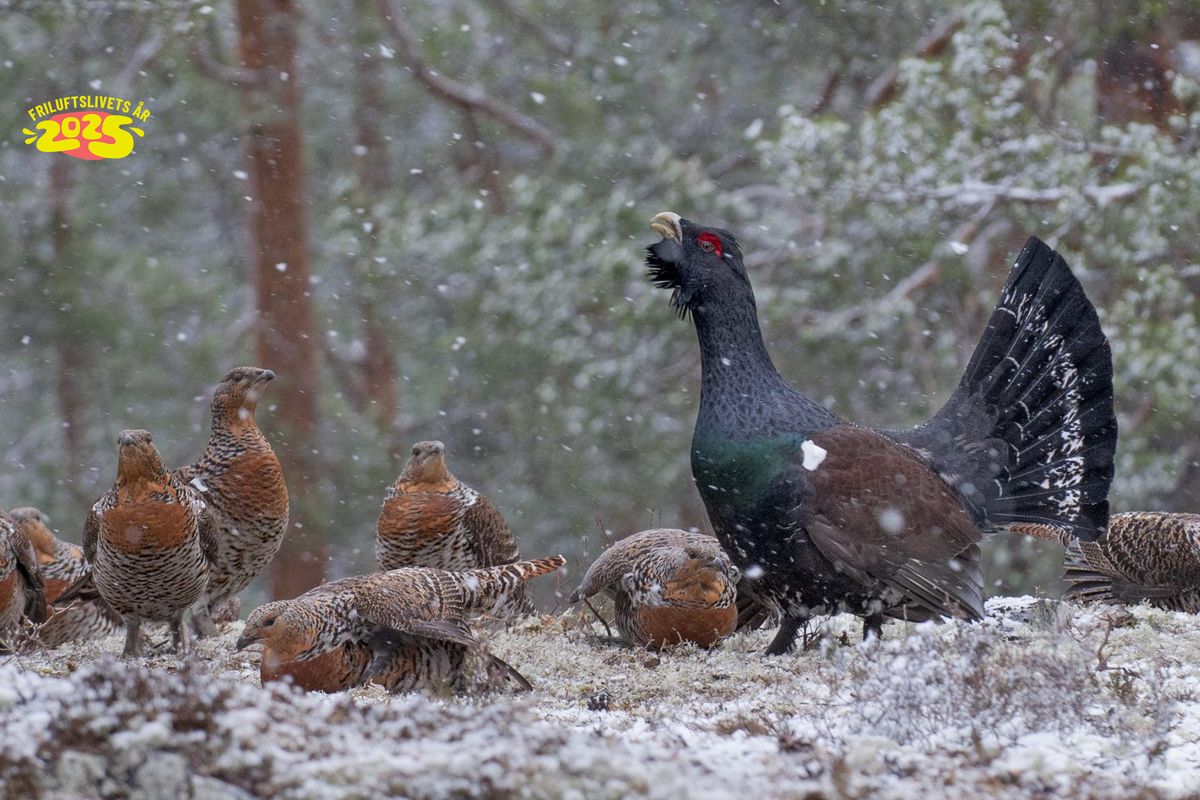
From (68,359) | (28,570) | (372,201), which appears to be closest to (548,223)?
(372,201)

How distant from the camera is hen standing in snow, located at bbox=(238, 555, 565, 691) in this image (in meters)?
4.53

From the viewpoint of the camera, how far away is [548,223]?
40.2ft

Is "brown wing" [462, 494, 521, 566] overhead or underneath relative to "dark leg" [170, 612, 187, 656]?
overhead

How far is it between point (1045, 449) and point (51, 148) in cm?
1136

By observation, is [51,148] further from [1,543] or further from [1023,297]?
[1023,297]

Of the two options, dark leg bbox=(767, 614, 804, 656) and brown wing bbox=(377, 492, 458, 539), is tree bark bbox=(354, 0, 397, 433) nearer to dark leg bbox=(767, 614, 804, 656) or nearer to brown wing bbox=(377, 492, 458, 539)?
brown wing bbox=(377, 492, 458, 539)

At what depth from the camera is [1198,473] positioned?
38.5 feet

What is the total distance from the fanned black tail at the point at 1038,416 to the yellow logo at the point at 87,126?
10040mm

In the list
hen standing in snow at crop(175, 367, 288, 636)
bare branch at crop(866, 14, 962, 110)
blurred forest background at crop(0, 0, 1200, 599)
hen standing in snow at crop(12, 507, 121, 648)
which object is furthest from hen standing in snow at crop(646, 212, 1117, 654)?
bare branch at crop(866, 14, 962, 110)

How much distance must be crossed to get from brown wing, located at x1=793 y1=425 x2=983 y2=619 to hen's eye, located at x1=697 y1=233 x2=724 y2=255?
0.91 meters

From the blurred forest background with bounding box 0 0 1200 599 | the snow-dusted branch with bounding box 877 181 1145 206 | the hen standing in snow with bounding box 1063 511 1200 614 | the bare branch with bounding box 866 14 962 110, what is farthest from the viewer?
the bare branch with bounding box 866 14 962 110

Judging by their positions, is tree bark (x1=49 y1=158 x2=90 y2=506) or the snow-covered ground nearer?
the snow-covered ground

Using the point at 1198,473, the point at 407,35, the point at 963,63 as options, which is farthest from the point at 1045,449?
the point at 407,35

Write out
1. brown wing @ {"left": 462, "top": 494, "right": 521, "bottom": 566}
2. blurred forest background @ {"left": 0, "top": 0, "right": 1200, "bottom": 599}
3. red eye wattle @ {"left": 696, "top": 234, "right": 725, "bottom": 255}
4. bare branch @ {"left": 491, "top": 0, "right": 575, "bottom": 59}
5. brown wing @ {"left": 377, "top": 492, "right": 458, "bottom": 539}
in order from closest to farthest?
red eye wattle @ {"left": 696, "top": 234, "right": 725, "bottom": 255}
brown wing @ {"left": 377, "top": 492, "right": 458, "bottom": 539}
brown wing @ {"left": 462, "top": 494, "right": 521, "bottom": 566}
blurred forest background @ {"left": 0, "top": 0, "right": 1200, "bottom": 599}
bare branch @ {"left": 491, "top": 0, "right": 575, "bottom": 59}
